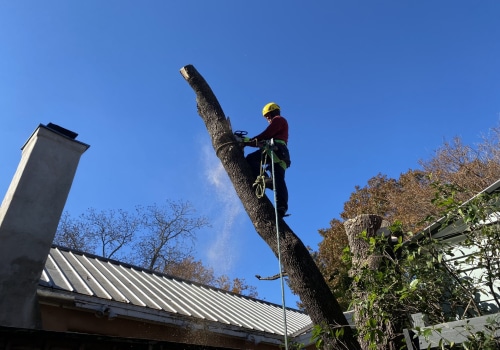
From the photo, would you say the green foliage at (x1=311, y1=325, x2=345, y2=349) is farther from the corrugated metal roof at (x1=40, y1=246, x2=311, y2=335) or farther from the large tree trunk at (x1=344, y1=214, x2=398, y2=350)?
the corrugated metal roof at (x1=40, y1=246, x2=311, y2=335)

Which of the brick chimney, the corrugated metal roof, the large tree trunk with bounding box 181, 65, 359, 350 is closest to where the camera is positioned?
the large tree trunk with bounding box 181, 65, 359, 350

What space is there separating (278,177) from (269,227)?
1.56 metres

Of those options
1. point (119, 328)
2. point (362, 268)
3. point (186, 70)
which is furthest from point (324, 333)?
point (186, 70)

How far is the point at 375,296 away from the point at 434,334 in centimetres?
48

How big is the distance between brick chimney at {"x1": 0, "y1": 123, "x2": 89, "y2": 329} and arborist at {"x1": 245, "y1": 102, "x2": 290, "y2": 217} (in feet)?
7.52

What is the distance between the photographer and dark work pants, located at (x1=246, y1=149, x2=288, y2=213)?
534 centimetres

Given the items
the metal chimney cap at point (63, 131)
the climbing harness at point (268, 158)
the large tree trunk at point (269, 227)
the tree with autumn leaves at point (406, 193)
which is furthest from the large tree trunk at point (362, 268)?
the tree with autumn leaves at point (406, 193)

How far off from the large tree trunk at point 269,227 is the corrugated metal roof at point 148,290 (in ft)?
7.38

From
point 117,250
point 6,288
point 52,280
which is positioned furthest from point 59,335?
point 117,250

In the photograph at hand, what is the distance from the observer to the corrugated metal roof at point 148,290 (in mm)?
5301

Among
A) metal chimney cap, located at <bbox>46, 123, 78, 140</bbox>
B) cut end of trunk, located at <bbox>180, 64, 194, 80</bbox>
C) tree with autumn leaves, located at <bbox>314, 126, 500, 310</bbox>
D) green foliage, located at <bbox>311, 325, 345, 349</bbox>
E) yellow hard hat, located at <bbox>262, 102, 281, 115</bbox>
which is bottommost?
green foliage, located at <bbox>311, 325, 345, 349</bbox>

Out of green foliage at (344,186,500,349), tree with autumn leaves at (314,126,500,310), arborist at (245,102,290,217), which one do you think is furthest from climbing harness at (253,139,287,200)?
tree with autumn leaves at (314,126,500,310)

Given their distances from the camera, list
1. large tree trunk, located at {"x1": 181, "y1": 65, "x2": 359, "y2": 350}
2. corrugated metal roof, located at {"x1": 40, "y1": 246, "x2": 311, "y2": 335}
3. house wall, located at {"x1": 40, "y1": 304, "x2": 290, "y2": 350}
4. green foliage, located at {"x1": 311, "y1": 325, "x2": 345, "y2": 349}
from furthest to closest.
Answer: corrugated metal roof, located at {"x1": 40, "y1": 246, "x2": 311, "y2": 335}, house wall, located at {"x1": 40, "y1": 304, "x2": 290, "y2": 350}, large tree trunk, located at {"x1": 181, "y1": 65, "x2": 359, "y2": 350}, green foliage, located at {"x1": 311, "y1": 325, "x2": 345, "y2": 349}

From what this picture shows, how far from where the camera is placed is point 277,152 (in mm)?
5918
